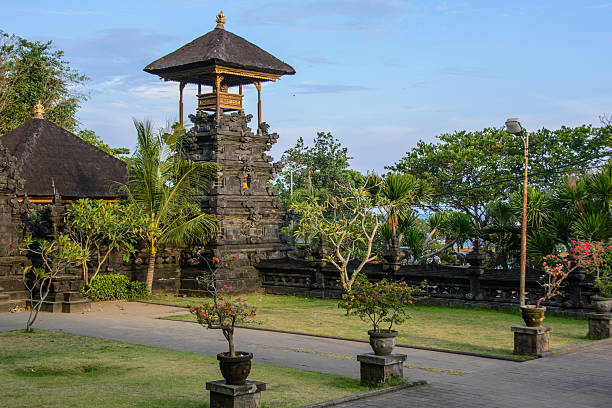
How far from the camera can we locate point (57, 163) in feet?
96.9

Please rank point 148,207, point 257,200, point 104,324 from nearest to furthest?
point 104,324
point 148,207
point 257,200

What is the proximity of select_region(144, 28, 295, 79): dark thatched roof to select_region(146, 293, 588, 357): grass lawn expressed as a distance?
28.6 ft

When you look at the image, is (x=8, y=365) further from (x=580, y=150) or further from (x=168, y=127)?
(x=580, y=150)

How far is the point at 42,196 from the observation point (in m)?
28.4

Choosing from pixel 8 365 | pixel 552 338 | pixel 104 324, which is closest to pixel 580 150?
pixel 552 338

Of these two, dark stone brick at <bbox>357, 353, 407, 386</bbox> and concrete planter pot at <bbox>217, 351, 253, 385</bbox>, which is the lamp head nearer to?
dark stone brick at <bbox>357, 353, 407, 386</bbox>

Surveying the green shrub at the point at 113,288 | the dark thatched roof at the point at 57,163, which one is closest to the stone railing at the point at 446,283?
the green shrub at the point at 113,288

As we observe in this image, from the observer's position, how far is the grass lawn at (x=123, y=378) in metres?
10.1

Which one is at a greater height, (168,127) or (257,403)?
(168,127)

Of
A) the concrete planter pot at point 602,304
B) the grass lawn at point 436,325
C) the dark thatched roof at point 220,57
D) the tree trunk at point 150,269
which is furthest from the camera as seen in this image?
the dark thatched roof at point 220,57

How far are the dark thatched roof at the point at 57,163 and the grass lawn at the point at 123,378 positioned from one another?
14551mm

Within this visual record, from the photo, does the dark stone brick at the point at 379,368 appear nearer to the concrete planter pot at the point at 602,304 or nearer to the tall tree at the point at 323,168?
the concrete planter pot at the point at 602,304

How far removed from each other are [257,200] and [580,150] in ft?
74.5

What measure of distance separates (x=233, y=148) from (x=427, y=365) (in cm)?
1567
